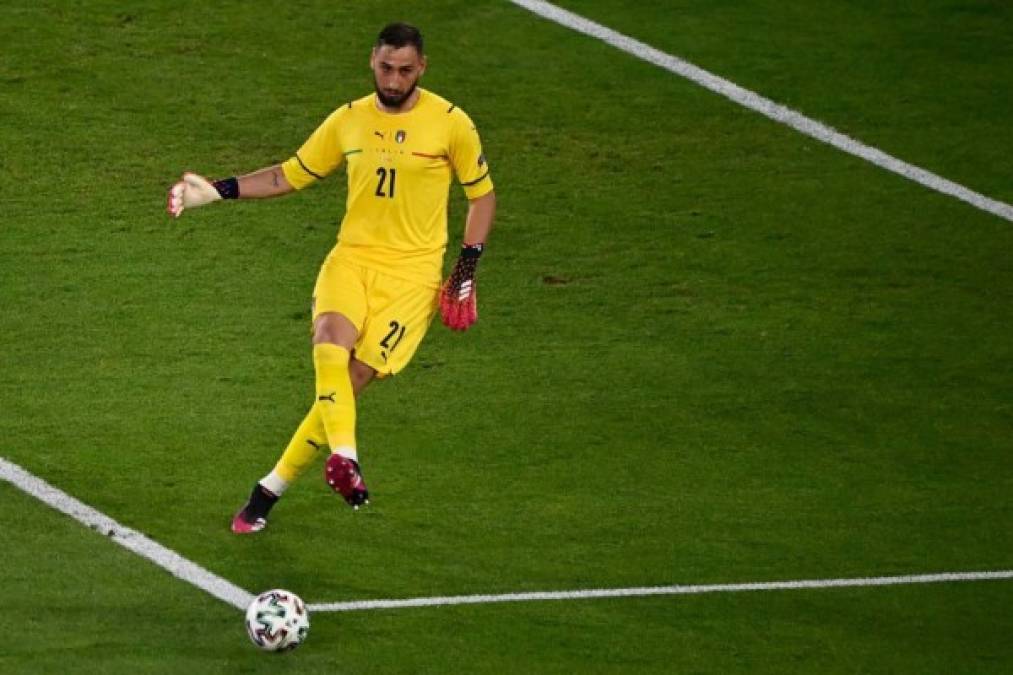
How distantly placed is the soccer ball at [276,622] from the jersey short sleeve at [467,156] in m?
2.23

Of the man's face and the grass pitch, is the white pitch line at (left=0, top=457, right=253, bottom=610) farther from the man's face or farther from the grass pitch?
the man's face

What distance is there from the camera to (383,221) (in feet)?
34.9

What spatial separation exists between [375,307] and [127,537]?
4.88 ft

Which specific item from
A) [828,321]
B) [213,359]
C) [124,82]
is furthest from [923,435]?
[124,82]

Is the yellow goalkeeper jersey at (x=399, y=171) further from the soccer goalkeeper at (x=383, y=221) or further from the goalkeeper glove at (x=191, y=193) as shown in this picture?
the goalkeeper glove at (x=191, y=193)

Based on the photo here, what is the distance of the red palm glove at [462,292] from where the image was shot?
419 inches

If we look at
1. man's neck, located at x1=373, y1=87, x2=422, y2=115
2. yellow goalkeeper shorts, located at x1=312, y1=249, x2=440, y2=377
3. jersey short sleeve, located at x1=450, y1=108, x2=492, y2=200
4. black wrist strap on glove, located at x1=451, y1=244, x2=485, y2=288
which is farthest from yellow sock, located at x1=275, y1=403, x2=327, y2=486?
man's neck, located at x1=373, y1=87, x2=422, y2=115

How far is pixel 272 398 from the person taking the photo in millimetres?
12164

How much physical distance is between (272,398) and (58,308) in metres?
1.62

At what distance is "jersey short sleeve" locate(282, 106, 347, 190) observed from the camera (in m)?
10.7

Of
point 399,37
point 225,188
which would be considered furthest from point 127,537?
point 399,37

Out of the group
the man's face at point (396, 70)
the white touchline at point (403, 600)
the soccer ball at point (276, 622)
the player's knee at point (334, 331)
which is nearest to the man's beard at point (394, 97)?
the man's face at point (396, 70)

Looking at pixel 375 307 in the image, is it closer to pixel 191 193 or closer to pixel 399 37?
pixel 191 193

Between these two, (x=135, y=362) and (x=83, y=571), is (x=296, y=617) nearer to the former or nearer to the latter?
(x=83, y=571)
